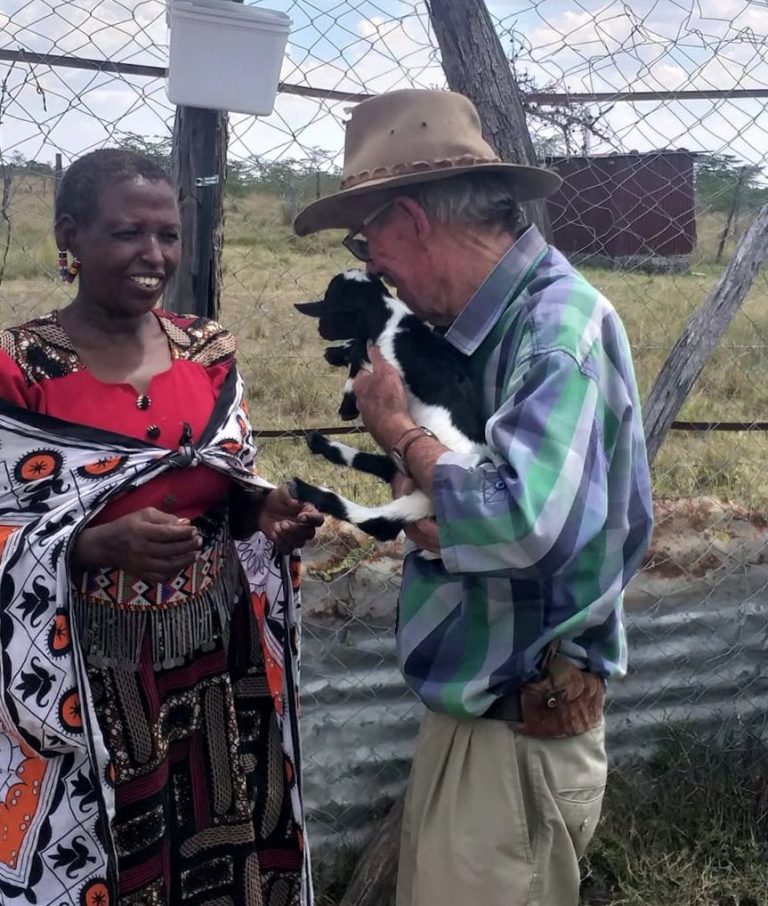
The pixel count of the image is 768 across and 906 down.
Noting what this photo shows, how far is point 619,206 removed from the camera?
13.6 ft

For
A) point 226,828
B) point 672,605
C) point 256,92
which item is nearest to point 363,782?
point 226,828

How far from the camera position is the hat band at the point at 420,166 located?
6.28ft

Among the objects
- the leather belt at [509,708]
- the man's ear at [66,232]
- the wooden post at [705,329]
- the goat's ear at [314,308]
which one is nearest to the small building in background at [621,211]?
the wooden post at [705,329]

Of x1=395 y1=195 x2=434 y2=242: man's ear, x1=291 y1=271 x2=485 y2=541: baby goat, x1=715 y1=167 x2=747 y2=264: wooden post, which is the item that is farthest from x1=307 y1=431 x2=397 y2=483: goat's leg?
x1=715 y1=167 x2=747 y2=264: wooden post

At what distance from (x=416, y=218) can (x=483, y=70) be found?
0.95 metres

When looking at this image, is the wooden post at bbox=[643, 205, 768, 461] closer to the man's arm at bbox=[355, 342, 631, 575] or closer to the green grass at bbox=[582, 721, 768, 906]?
the green grass at bbox=[582, 721, 768, 906]

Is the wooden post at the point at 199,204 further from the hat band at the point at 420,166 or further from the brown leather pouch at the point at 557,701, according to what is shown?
the brown leather pouch at the point at 557,701

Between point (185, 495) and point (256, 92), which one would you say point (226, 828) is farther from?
point (256, 92)

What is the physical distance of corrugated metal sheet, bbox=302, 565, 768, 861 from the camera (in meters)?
3.21

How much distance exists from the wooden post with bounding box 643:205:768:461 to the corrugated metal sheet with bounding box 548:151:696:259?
0.28 metres

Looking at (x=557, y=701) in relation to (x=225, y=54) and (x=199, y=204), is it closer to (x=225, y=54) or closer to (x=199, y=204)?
(x=199, y=204)

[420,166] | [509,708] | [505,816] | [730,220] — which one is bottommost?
[505,816]

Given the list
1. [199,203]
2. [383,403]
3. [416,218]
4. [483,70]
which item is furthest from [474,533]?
[483,70]

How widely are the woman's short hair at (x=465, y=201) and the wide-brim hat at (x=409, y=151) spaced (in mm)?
20
